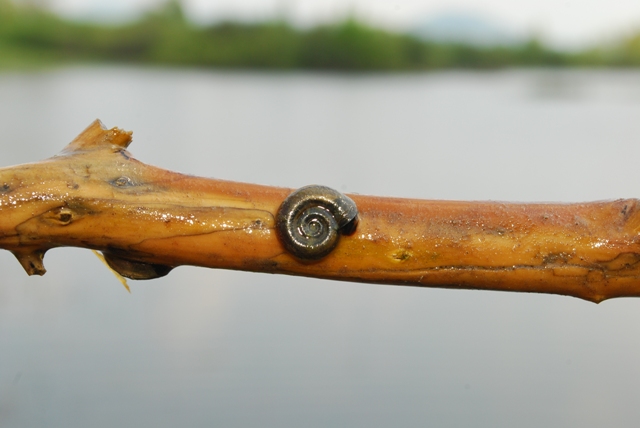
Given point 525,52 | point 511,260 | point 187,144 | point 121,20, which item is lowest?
point 511,260

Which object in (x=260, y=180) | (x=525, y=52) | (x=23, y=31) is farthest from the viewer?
(x=23, y=31)

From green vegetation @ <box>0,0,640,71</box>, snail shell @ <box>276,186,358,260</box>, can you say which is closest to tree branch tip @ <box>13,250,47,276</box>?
snail shell @ <box>276,186,358,260</box>

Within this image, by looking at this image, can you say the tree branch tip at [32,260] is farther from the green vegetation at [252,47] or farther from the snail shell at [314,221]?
the green vegetation at [252,47]

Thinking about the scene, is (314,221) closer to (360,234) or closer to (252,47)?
(360,234)

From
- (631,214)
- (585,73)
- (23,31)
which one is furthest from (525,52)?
(631,214)

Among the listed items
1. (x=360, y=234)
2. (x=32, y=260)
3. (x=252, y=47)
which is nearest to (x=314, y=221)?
(x=360, y=234)

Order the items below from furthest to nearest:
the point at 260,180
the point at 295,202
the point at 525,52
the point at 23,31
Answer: the point at 23,31
the point at 525,52
the point at 260,180
the point at 295,202

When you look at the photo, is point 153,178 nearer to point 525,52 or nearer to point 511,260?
point 511,260
